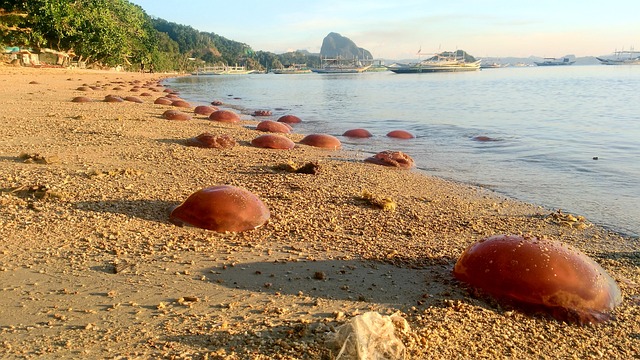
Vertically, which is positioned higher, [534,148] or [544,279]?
[544,279]

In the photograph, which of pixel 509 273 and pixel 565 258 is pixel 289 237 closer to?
pixel 509 273

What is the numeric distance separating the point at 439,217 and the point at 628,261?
69.6 inches

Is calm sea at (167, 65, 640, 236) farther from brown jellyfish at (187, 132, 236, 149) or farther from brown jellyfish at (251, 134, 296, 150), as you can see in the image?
brown jellyfish at (187, 132, 236, 149)

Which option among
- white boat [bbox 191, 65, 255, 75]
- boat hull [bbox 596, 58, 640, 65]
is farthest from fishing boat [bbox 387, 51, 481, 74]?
white boat [bbox 191, 65, 255, 75]

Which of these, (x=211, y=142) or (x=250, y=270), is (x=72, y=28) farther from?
(x=250, y=270)

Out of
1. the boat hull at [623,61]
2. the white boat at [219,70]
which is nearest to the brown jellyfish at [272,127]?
the white boat at [219,70]

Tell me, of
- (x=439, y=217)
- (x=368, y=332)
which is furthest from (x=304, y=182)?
(x=368, y=332)

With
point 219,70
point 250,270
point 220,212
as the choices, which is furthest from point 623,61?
point 250,270

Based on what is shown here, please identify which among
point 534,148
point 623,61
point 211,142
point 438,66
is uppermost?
point 623,61

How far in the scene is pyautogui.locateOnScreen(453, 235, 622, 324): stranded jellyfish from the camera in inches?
123

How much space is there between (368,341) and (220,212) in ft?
7.61

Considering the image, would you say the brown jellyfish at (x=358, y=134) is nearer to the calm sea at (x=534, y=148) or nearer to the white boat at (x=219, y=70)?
the calm sea at (x=534, y=148)

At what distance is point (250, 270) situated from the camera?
3422 millimetres

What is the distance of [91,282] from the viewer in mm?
3023
